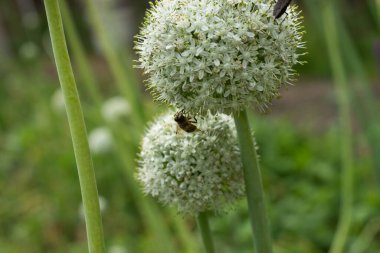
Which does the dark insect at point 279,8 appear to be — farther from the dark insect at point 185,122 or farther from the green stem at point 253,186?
the dark insect at point 185,122

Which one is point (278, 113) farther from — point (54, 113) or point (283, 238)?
point (283, 238)

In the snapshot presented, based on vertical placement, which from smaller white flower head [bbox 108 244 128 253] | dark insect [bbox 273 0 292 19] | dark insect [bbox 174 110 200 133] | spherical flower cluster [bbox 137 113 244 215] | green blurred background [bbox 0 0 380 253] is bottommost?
spherical flower cluster [bbox 137 113 244 215]

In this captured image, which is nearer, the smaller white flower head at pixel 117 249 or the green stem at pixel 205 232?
the green stem at pixel 205 232

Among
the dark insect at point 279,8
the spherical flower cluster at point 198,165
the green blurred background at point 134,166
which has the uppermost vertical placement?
the green blurred background at point 134,166

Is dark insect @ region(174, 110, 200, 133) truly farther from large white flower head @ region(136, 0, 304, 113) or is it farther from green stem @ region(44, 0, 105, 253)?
green stem @ region(44, 0, 105, 253)

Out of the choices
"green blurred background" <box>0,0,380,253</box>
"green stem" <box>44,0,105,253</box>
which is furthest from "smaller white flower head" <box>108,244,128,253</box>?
"green stem" <box>44,0,105,253</box>

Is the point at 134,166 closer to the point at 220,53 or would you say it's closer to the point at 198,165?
the point at 198,165

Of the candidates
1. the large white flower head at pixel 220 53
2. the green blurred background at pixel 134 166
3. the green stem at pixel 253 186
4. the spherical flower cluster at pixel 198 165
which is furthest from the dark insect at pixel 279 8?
the green blurred background at pixel 134 166

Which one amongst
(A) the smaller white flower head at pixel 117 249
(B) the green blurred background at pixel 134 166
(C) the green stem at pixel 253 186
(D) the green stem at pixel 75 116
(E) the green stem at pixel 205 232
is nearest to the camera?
(D) the green stem at pixel 75 116
